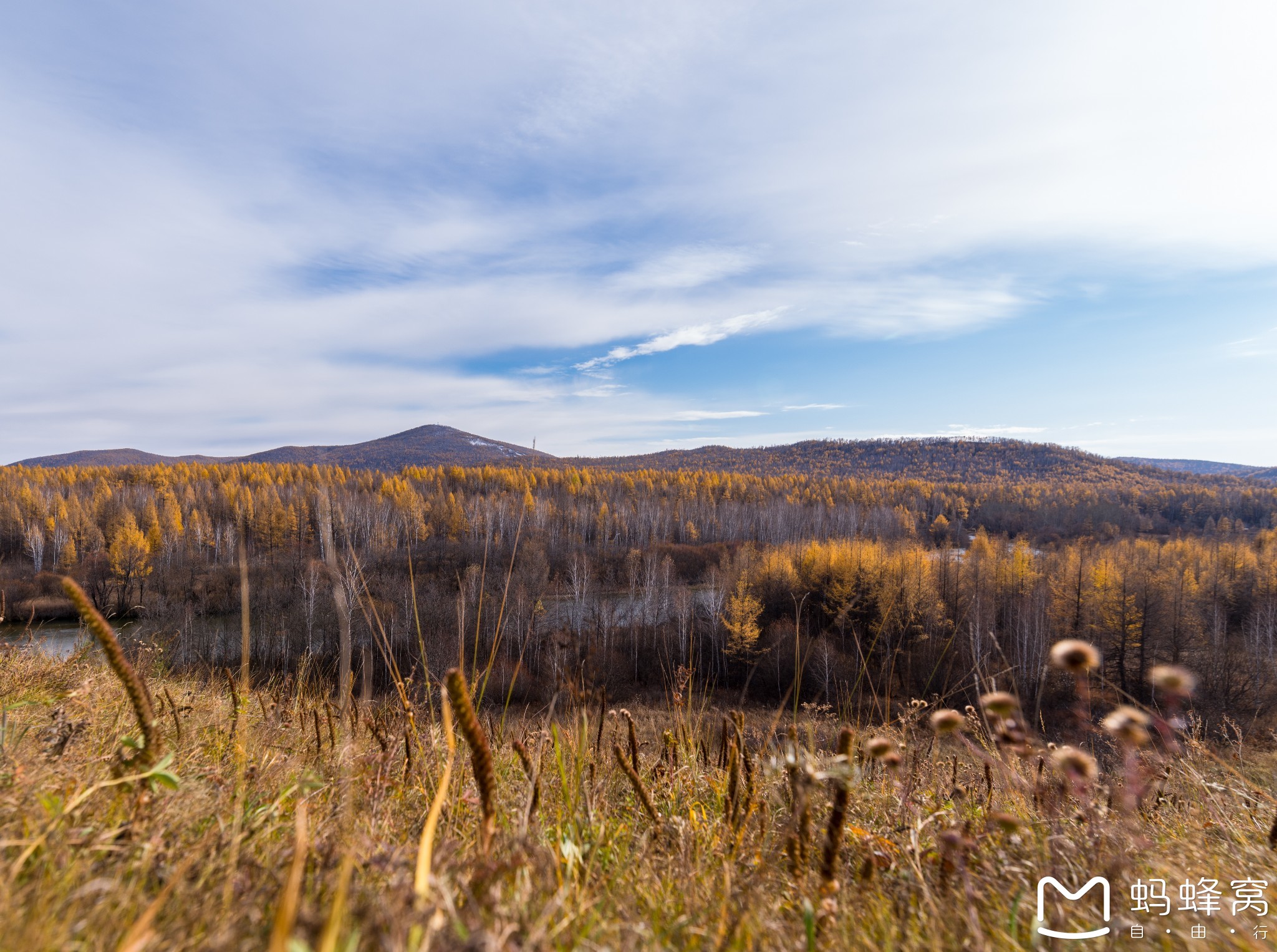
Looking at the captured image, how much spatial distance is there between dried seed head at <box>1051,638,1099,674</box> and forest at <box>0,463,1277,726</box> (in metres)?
1.83

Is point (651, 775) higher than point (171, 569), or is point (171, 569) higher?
point (651, 775)

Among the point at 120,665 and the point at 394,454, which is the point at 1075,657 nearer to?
the point at 120,665

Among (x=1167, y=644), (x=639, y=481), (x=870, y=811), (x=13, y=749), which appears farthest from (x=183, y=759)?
(x=639, y=481)

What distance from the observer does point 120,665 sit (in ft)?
4.83

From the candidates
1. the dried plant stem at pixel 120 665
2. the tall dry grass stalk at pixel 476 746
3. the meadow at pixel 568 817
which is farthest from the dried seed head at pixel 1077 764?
the dried plant stem at pixel 120 665

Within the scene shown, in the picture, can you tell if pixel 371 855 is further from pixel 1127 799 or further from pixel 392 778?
pixel 1127 799

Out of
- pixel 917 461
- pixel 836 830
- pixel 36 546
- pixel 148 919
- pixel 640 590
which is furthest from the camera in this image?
pixel 917 461

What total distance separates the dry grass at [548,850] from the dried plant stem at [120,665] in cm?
10

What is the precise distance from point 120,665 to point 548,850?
46.4 inches

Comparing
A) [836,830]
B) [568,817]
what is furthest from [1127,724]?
[568,817]

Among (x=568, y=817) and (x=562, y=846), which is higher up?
(x=562, y=846)

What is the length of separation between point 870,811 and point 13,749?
333 cm

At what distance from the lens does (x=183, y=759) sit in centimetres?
226

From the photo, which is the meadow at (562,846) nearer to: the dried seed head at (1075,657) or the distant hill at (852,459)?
the dried seed head at (1075,657)
